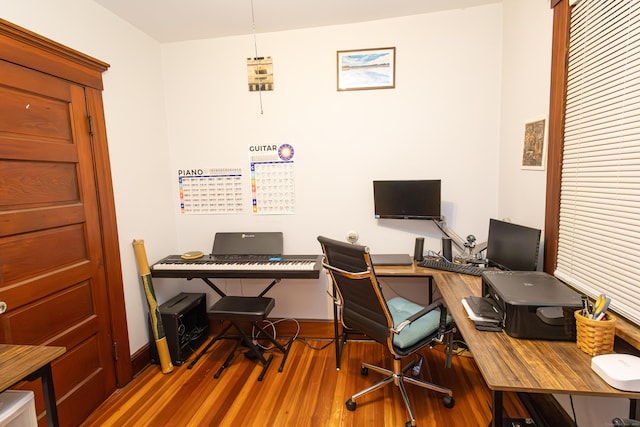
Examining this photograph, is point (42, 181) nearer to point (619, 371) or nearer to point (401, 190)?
point (401, 190)

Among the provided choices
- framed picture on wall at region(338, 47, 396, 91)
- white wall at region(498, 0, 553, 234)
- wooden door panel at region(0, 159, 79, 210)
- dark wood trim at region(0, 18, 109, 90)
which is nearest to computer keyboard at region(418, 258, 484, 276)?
white wall at region(498, 0, 553, 234)

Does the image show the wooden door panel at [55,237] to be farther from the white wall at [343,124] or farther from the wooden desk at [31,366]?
the white wall at [343,124]

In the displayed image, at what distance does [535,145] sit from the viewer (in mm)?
1981

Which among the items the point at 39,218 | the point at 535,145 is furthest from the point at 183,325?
the point at 535,145

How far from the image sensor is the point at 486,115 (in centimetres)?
253

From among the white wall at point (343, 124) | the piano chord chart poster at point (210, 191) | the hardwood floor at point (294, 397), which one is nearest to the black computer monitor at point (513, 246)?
the white wall at point (343, 124)

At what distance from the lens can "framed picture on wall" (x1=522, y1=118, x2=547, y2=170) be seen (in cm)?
189

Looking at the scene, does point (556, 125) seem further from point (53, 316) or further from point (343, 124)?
point (53, 316)

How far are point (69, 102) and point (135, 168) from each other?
0.65 metres

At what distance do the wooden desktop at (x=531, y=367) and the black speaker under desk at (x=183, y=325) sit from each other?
2086 millimetres

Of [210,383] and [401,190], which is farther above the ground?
[401,190]

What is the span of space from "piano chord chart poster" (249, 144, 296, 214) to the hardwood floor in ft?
4.25

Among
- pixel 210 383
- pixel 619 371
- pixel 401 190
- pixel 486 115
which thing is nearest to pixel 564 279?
pixel 619 371

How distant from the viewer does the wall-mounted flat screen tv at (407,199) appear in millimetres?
2496
